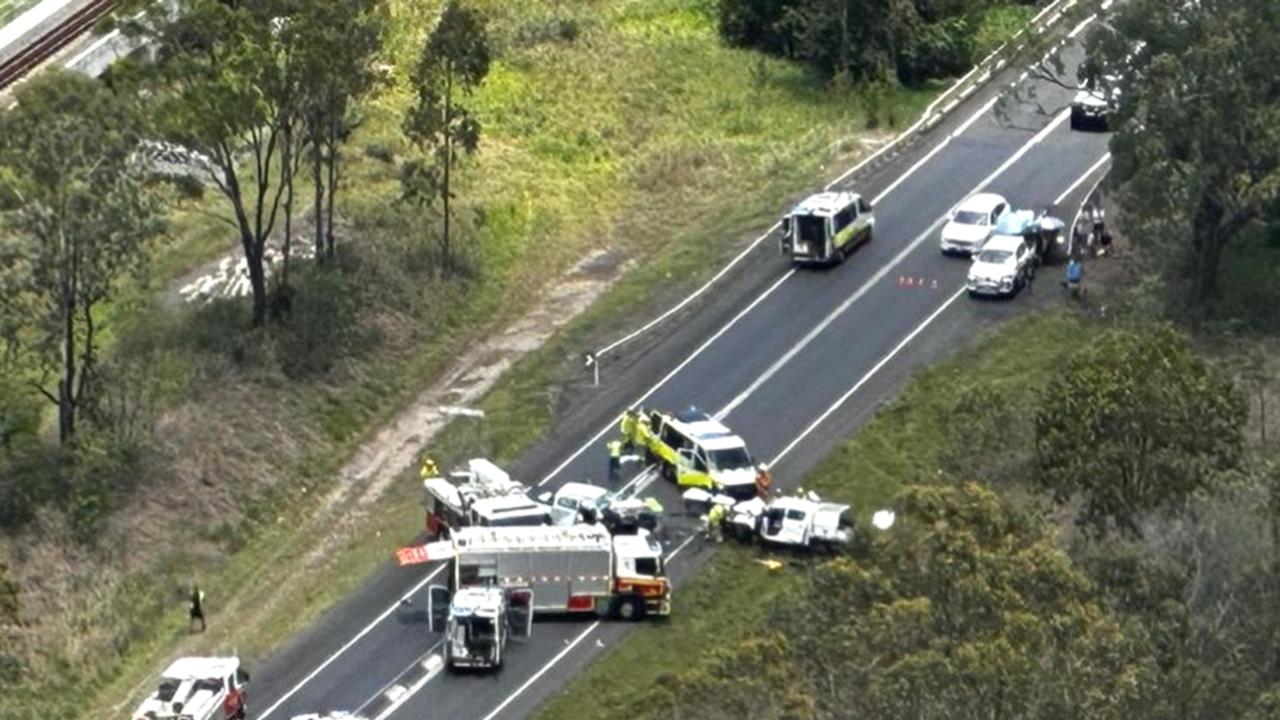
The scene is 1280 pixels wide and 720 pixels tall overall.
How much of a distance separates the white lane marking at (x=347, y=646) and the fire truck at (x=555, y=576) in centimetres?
139

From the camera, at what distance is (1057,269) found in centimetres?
7731

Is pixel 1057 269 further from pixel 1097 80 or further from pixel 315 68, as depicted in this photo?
pixel 315 68

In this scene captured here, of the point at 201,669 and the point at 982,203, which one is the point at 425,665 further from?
the point at 982,203

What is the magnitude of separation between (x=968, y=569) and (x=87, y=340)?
28.2 m

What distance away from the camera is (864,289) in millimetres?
76875

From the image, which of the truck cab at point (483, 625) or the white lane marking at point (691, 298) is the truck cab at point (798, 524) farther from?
the white lane marking at point (691, 298)

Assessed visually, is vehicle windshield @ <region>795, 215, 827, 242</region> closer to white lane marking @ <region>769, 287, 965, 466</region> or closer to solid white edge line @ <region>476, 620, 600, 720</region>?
white lane marking @ <region>769, 287, 965, 466</region>

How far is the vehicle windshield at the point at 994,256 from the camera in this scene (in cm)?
7575

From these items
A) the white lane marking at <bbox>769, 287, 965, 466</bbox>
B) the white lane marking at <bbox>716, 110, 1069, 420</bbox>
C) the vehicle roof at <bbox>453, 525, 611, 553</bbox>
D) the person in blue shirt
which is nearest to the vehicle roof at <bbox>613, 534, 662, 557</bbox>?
the vehicle roof at <bbox>453, 525, 611, 553</bbox>

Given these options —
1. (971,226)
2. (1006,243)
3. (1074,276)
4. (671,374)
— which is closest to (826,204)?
(971,226)

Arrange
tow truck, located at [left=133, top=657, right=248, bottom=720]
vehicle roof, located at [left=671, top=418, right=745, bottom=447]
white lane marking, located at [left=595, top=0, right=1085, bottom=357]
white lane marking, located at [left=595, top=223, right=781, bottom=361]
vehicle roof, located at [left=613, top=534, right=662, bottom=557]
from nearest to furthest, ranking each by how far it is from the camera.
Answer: tow truck, located at [left=133, top=657, right=248, bottom=720], vehicle roof, located at [left=613, top=534, right=662, bottom=557], vehicle roof, located at [left=671, top=418, right=745, bottom=447], white lane marking, located at [left=595, top=223, right=781, bottom=361], white lane marking, located at [left=595, top=0, right=1085, bottom=357]

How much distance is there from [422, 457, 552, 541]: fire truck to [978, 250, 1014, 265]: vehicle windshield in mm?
14946

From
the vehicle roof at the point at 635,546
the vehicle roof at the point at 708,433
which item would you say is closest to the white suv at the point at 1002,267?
the vehicle roof at the point at 708,433

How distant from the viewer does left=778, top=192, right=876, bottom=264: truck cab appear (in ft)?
253
